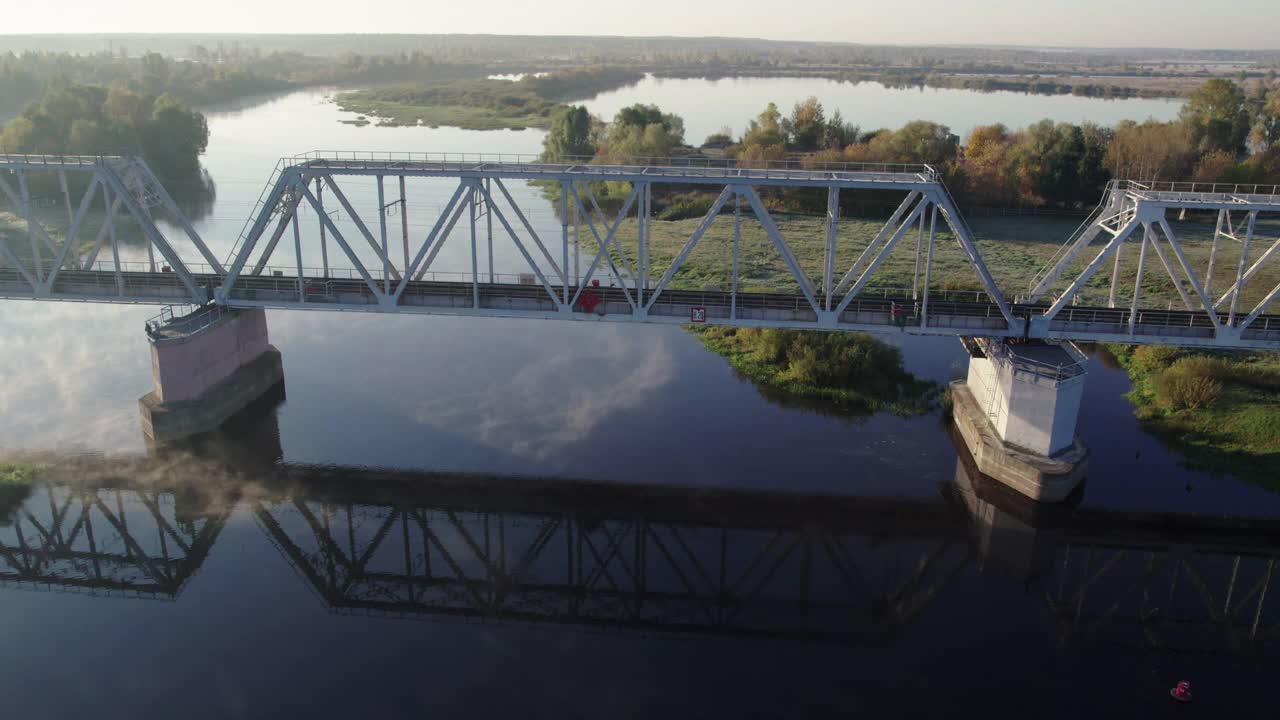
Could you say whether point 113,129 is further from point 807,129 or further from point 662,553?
point 662,553

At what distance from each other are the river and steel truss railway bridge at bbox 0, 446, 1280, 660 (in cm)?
11

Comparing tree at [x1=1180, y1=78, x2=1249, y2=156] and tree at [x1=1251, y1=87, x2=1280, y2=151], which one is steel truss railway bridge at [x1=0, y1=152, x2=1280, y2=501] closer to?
tree at [x1=1180, y1=78, x2=1249, y2=156]

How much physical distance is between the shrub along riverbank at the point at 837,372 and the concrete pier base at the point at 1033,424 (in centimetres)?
585

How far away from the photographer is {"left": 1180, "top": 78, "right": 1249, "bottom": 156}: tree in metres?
89.1

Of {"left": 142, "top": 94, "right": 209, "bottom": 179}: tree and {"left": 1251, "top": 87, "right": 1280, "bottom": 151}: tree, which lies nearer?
{"left": 142, "top": 94, "right": 209, "bottom": 179}: tree

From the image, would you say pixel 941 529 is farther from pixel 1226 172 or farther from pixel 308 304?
pixel 1226 172

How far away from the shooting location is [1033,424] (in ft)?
109

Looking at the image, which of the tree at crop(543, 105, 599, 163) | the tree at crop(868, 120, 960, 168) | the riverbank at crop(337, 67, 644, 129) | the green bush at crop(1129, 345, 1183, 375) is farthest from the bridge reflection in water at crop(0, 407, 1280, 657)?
the riverbank at crop(337, 67, 644, 129)

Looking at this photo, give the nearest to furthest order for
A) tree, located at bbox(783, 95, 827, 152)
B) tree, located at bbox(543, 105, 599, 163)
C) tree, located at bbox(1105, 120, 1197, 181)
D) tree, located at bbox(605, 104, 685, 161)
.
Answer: tree, located at bbox(1105, 120, 1197, 181) → tree, located at bbox(605, 104, 685, 161) → tree, located at bbox(543, 105, 599, 163) → tree, located at bbox(783, 95, 827, 152)

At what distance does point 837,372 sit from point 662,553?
14.6 m

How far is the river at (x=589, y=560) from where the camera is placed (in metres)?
24.1

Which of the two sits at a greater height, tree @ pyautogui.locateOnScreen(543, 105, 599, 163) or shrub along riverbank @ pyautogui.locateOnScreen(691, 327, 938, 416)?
tree @ pyautogui.locateOnScreen(543, 105, 599, 163)

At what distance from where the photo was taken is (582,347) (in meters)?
47.5

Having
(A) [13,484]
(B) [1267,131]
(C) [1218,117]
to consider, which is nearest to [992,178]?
(C) [1218,117]
